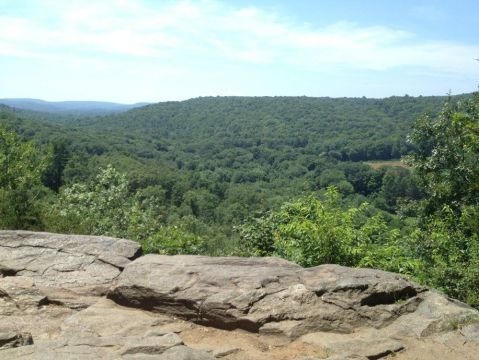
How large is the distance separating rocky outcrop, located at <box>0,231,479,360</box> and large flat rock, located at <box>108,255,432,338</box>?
0.02m

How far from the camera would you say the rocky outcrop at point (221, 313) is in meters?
6.09

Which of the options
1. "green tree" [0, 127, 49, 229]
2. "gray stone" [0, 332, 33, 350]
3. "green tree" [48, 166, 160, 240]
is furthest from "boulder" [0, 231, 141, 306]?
→ "green tree" [0, 127, 49, 229]

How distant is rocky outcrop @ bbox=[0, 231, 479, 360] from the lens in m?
6.09

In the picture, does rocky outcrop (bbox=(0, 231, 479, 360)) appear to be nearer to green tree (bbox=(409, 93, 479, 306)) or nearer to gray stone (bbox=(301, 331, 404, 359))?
gray stone (bbox=(301, 331, 404, 359))

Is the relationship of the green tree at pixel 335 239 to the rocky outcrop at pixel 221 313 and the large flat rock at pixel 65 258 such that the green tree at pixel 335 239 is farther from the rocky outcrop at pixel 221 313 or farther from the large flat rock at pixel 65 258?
the large flat rock at pixel 65 258

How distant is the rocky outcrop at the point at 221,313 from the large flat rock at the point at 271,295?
2cm

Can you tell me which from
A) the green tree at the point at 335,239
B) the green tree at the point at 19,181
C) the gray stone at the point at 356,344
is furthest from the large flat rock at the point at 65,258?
the green tree at the point at 19,181

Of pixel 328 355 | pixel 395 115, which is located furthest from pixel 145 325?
pixel 395 115

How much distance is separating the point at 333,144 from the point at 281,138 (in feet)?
79.8

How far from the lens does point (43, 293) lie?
780 cm

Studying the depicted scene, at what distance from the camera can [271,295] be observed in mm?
7312

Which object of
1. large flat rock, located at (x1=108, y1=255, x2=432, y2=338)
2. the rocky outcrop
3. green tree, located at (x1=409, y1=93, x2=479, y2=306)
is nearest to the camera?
the rocky outcrop

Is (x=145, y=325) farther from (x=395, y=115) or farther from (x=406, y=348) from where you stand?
(x=395, y=115)

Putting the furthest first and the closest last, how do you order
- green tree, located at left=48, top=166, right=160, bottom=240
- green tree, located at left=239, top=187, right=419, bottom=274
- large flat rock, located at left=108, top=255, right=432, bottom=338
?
green tree, located at left=48, top=166, right=160, bottom=240 < green tree, located at left=239, top=187, right=419, bottom=274 < large flat rock, located at left=108, top=255, right=432, bottom=338
